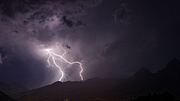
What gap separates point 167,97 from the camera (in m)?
75.0

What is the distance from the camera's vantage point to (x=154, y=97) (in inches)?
2963

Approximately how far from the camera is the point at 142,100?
74812 mm

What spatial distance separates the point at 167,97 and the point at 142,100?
8.90m

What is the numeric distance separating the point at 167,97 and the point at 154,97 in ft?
14.8

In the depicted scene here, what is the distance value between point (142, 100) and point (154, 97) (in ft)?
14.7
